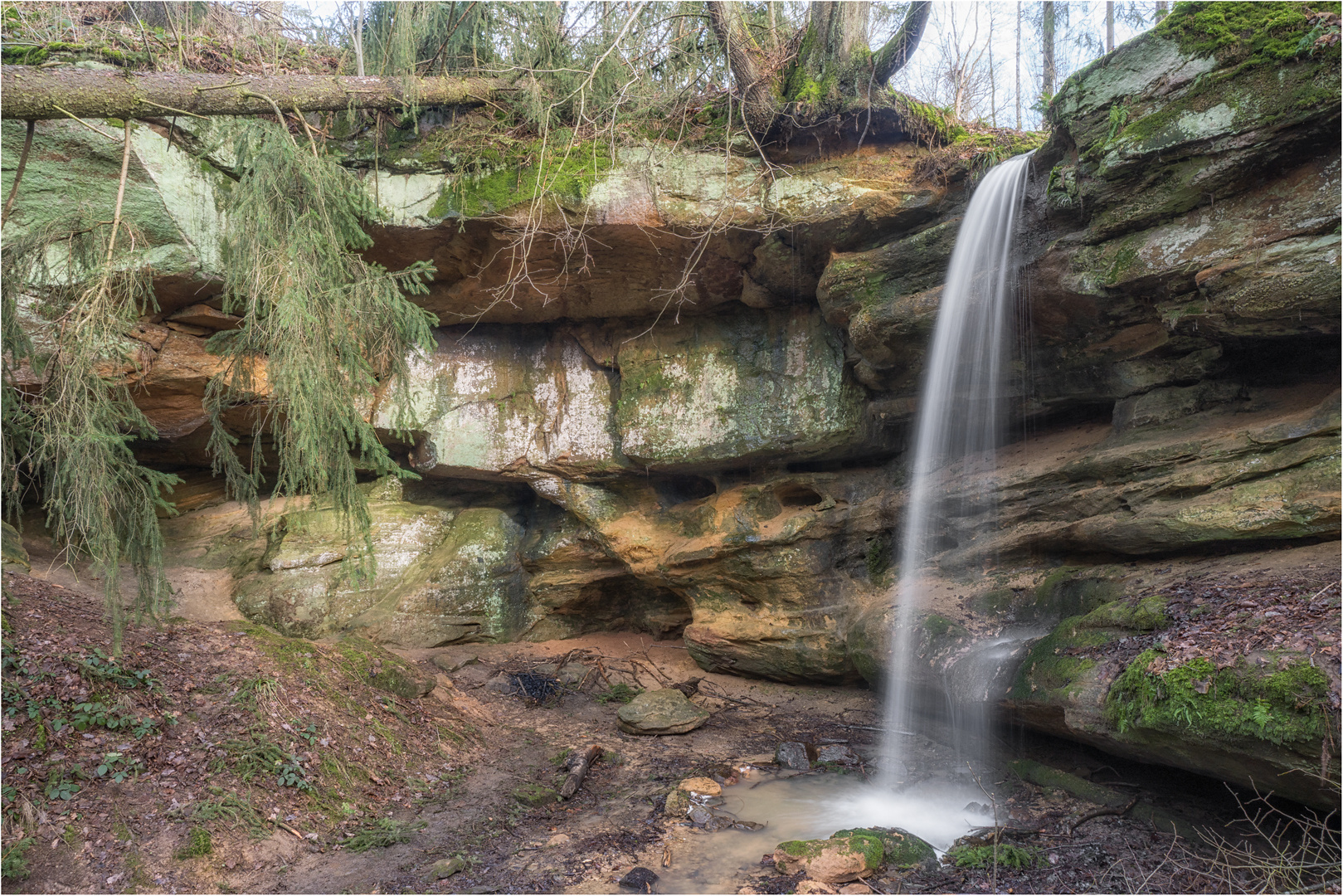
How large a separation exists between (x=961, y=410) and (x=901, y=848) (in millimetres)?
4960

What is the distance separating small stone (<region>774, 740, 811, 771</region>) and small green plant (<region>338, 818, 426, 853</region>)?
351 centimetres

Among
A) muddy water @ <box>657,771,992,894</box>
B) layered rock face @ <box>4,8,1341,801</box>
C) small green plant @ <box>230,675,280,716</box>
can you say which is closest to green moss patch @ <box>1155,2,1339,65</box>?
layered rock face @ <box>4,8,1341,801</box>

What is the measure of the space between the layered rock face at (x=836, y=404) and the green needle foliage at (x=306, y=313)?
57cm

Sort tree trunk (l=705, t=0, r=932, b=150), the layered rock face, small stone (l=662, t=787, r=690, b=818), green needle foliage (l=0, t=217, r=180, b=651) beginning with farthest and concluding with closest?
tree trunk (l=705, t=0, r=932, b=150) → small stone (l=662, t=787, r=690, b=818) → the layered rock face → green needle foliage (l=0, t=217, r=180, b=651)

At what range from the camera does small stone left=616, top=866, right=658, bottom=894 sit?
493 cm

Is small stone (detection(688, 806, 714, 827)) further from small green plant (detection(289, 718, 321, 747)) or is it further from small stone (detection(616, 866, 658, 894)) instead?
small green plant (detection(289, 718, 321, 747))

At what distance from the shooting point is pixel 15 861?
13.9ft

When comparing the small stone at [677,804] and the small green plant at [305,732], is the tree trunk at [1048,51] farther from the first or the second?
the small green plant at [305,732]

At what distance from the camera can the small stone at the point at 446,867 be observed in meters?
4.96

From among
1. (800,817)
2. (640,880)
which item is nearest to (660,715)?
(800,817)

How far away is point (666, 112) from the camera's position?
348 inches

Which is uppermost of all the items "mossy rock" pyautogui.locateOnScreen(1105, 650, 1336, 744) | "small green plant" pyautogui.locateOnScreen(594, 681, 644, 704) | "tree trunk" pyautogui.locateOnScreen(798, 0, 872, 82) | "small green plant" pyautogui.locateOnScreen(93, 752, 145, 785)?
"tree trunk" pyautogui.locateOnScreen(798, 0, 872, 82)

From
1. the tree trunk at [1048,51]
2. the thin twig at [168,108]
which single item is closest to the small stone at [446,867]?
the thin twig at [168,108]

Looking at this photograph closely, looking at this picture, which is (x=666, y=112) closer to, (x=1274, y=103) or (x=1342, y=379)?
(x=1274, y=103)
